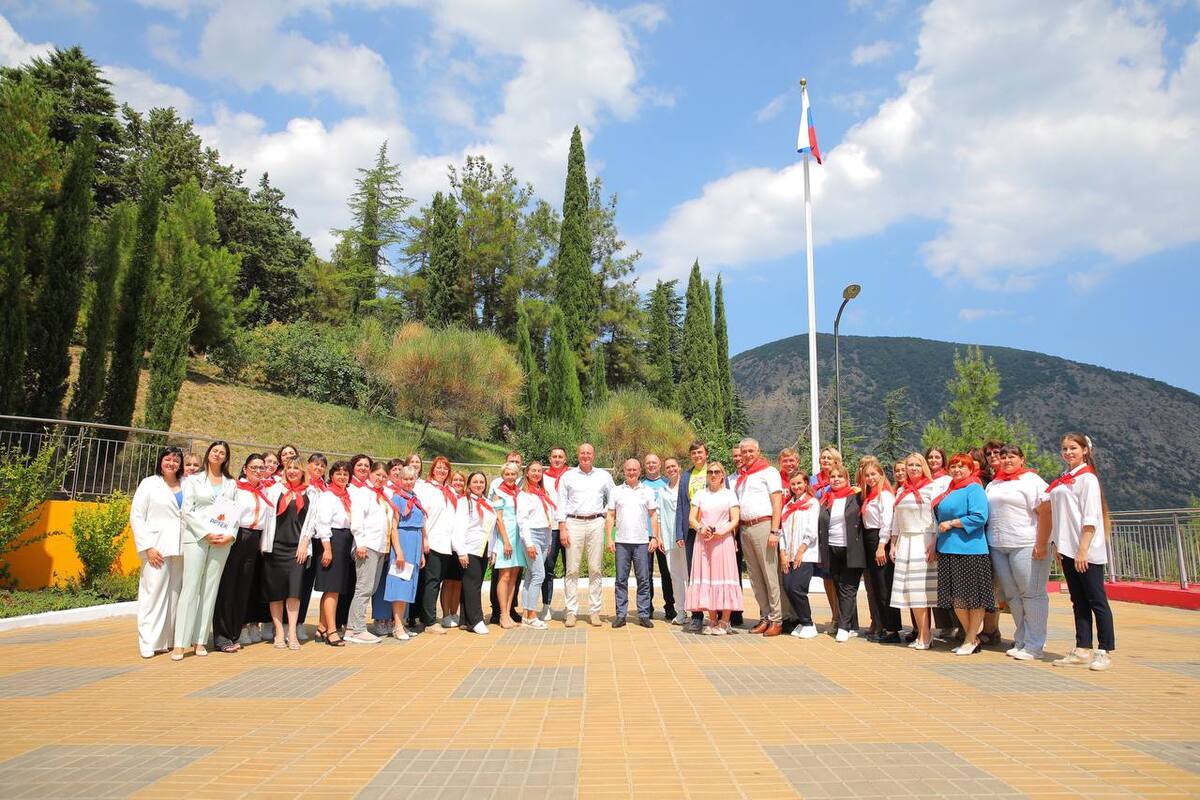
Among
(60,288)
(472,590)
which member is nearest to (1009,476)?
(472,590)

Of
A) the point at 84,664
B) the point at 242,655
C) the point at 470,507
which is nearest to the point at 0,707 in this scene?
the point at 84,664

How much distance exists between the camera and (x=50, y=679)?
5668 millimetres

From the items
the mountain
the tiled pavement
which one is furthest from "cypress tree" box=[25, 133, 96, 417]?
the mountain

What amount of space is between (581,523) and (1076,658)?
487 centimetres

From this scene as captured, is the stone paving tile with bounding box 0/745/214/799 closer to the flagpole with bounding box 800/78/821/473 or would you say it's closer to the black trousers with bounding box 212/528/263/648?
the black trousers with bounding box 212/528/263/648

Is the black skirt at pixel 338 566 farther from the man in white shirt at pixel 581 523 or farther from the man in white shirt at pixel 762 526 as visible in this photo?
the man in white shirt at pixel 762 526

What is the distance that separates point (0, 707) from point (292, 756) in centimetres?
249

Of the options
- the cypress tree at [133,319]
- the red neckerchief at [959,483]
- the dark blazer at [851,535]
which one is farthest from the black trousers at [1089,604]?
the cypress tree at [133,319]

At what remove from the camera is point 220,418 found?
79.5ft

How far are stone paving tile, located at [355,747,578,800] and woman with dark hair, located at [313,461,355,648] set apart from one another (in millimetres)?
3925

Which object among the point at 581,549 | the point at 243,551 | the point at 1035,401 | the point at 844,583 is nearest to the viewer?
the point at 243,551

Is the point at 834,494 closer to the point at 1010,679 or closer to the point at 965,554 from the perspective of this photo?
the point at 965,554

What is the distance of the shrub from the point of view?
967cm

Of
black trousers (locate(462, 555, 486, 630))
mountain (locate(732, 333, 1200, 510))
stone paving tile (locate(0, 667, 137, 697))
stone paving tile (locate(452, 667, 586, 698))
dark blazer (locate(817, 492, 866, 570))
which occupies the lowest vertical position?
stone paving tile (locate(0, 667, 137, 697))
